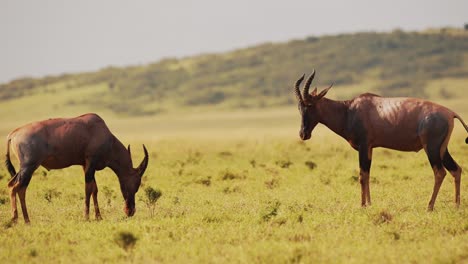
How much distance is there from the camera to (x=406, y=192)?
17.8 m

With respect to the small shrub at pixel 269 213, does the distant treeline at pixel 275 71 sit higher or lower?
lower

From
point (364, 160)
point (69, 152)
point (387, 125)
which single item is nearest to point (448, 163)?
point (387, 125)

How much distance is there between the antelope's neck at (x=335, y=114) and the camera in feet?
51.9

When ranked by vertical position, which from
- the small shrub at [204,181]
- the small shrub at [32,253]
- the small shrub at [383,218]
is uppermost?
the small shrub at [32,253]

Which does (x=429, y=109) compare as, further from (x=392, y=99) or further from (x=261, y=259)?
(x=261, y=259)

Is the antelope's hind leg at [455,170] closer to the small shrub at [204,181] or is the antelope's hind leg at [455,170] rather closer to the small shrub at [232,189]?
the small shrub at [232,189]

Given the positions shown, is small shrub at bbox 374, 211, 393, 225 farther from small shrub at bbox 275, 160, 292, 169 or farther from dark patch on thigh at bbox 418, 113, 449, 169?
small shrub at bbox 275, 160, 292, 169

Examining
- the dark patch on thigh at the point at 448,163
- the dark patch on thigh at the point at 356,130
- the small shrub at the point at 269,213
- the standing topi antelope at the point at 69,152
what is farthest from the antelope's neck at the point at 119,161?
the dark patch on thigh at the point at 448,163

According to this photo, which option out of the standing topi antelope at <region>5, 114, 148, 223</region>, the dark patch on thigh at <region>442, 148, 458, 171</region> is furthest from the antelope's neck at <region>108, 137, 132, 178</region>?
the dark patch on thigh at <region>442, 148, 458, 171</region>

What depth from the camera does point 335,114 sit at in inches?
624

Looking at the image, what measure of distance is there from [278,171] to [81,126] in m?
9.91

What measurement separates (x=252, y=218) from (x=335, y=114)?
344cm

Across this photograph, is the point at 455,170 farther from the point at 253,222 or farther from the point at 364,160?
the point at 253,222

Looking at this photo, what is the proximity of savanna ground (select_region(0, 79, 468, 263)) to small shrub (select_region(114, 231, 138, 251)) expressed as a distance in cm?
2
